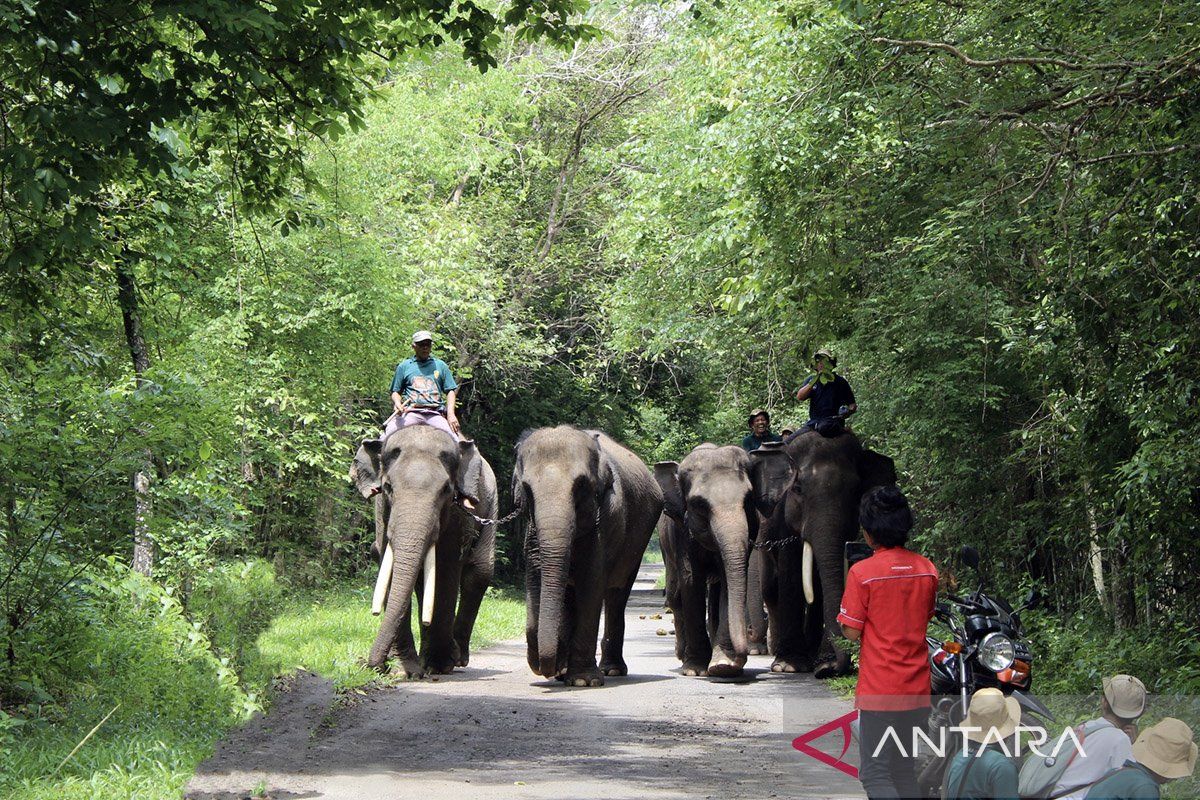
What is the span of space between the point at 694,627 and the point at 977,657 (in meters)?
8.55

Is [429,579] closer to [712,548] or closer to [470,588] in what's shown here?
[470,588]

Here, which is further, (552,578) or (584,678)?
(584,678)

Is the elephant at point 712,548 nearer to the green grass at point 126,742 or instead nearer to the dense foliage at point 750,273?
the dense foliage at point 750,273

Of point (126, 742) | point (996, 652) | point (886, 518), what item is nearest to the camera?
point (886, 518)

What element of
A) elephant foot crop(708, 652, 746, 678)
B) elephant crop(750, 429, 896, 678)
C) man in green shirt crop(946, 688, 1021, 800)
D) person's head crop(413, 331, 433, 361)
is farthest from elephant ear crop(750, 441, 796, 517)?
man in green shirt crop(946, 688, 1021, 800)

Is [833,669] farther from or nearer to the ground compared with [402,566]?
nearer to the ground

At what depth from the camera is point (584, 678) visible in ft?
49.5

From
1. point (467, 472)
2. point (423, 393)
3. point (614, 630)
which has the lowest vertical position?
point (614, 630)

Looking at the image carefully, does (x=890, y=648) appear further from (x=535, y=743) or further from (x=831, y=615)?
(x=831, y=615)

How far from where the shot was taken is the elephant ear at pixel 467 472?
1605 centimetres

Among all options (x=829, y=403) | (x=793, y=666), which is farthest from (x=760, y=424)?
(x=793, y=666)

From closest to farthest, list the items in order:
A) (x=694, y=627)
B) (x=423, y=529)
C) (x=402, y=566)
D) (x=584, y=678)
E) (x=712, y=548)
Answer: (x=402, y=566) < (x=423, y=529) < (x=584, y=678) < (x=694, y=627) < (x=712, y=548)

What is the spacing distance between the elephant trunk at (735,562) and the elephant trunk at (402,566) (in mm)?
3159

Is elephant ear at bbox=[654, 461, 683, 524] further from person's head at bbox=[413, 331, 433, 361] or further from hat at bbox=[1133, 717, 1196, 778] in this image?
hat at bbox=[1133, 717, 1196, 778]
